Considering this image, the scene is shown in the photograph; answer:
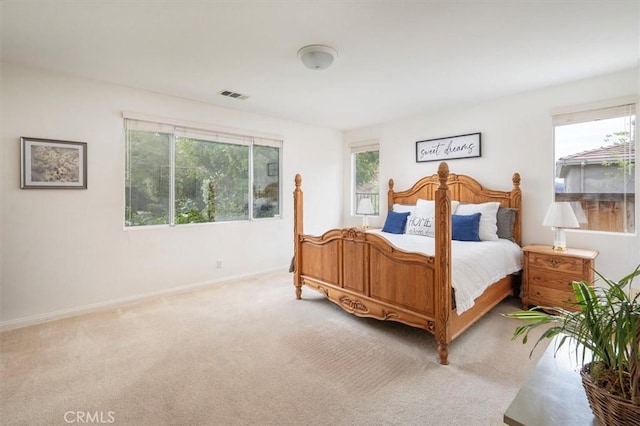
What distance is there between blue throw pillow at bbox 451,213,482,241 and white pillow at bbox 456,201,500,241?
0.27 feet

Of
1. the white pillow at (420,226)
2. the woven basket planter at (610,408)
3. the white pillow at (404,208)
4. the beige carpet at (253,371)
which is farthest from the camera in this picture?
the white pillow at (404,208)

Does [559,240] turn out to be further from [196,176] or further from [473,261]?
[196,176]

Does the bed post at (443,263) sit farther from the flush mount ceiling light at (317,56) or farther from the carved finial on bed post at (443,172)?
the flush mount ceiling light at (317,56)

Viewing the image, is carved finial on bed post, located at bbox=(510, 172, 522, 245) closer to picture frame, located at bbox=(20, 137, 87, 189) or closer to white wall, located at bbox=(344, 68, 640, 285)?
white wall, located at bbox=(344, 68, 640, 285)

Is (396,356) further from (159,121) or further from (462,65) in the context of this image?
(159,121)

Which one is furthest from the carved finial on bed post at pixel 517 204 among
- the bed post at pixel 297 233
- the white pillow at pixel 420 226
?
the bed post at pixel 297 233

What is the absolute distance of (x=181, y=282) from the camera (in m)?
3.84

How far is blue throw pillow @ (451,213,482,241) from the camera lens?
346 centimetres

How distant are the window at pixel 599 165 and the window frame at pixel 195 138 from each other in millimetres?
3634

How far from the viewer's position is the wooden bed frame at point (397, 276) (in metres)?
2.19

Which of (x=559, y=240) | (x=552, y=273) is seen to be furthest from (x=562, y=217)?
(x=552, y=273)

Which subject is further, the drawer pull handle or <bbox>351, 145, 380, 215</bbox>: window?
<bbox>351, 145, 380, 215</bbox>: window

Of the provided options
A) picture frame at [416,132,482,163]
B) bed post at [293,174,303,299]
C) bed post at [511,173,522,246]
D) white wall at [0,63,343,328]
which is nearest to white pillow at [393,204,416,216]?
picture frame at [416,132,482,163]

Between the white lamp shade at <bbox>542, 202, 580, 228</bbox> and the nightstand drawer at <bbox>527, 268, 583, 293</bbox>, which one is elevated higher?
the white lamp shade at <bbox>542, 202, 580, 228</bbox>
